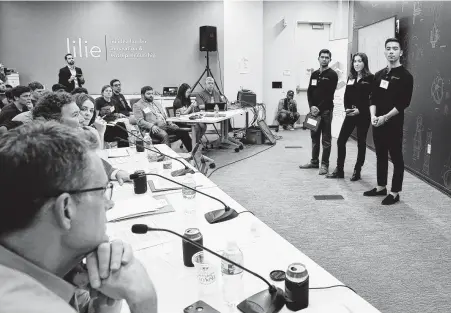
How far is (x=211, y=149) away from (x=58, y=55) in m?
3.87

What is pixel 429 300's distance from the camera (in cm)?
230

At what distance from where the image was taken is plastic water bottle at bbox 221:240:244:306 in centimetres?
126

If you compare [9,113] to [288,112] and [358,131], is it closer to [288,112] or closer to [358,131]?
[358,131]

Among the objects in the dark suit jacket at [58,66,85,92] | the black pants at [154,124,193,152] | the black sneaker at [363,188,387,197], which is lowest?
the black sneaker at [363,188,387,197]

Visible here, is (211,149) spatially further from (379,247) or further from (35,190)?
(35,190)

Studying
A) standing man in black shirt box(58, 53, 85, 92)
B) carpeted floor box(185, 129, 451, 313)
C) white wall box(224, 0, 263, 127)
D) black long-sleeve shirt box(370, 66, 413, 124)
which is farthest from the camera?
white wall box(224, 0, 263, 127)

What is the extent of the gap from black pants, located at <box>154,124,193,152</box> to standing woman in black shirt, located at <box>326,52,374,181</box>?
2489mm

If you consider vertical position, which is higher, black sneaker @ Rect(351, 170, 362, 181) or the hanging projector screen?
the hanging projector screen

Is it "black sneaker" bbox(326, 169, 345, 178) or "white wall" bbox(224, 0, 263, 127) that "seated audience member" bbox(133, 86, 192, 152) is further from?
"white wall" bbox(224, 0, 263, 127)

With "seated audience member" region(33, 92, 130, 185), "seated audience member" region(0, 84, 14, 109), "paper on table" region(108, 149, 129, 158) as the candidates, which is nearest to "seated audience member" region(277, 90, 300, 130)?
"seated audience member" region(0, 84, 14, 109)

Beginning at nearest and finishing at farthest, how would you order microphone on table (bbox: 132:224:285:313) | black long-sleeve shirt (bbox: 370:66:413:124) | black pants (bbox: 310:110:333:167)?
microphone on table (bbox: 132:224:285:313) → black long-sleeve shirt (bbox: 370:66:413:124) → black pants (bbox: 310:110:333:167)

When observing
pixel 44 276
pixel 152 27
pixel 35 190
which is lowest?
pixel 44 276

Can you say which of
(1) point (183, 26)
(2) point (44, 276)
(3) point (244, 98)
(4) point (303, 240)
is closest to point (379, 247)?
(4) point (303, 240)

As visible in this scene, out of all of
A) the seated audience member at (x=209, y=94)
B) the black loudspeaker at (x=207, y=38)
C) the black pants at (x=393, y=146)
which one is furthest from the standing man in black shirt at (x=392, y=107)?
the black loudspeaker at (x=207, y=38)
